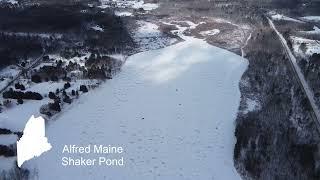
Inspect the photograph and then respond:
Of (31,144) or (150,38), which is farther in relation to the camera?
(150,38)

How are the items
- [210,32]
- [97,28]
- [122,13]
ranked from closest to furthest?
[210,32], [97,28], [122,13]

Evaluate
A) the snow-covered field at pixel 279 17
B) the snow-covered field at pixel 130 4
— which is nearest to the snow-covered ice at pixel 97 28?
the snow-covered field at pixel 130 4

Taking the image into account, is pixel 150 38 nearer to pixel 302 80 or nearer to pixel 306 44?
pixel 306 44

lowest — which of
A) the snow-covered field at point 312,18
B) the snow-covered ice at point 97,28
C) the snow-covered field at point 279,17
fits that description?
the snow-covered ice at point 97,28

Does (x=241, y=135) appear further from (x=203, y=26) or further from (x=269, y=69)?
(x=203, y=26)

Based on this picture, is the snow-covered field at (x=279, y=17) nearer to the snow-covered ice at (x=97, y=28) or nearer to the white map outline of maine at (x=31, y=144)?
the snow-covered ice at (x=97, y=28)

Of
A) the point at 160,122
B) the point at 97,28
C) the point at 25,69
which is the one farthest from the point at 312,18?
the point at 25,69
